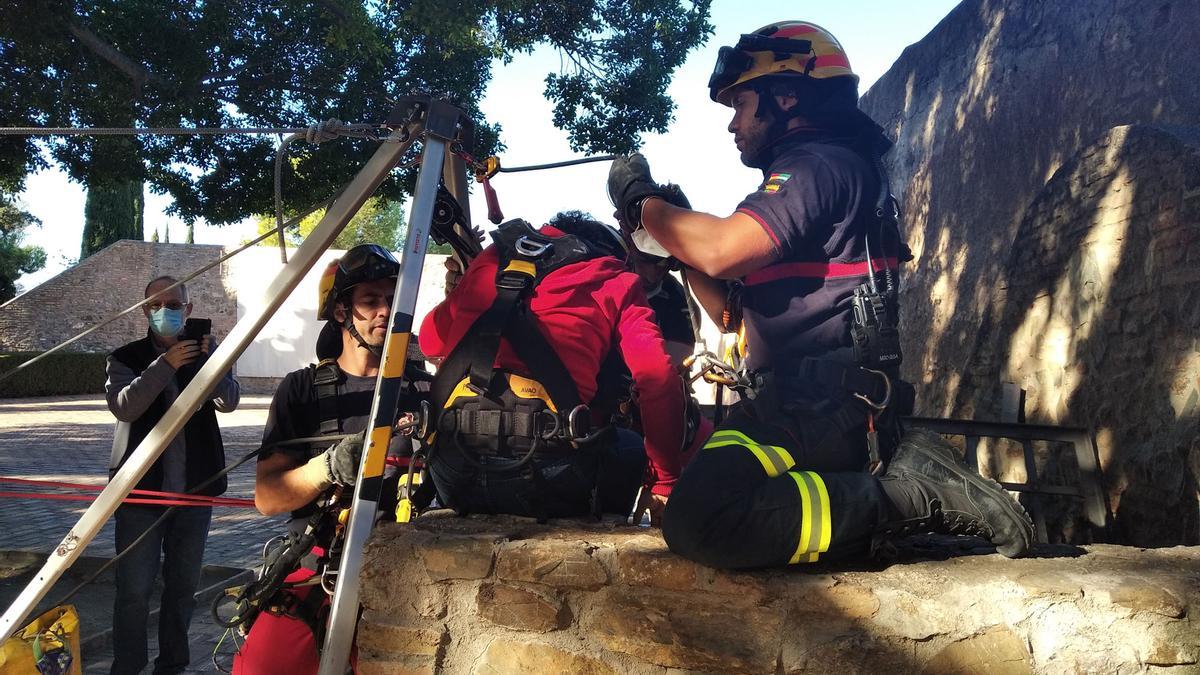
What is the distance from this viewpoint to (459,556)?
2184 millimetres

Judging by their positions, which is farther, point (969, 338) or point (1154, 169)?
point (969, 338)

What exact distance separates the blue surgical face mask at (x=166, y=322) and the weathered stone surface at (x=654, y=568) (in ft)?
9.61

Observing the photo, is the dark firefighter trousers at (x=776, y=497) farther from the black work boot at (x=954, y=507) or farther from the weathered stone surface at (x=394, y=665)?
the weathered stone surface at (x=394, y=665)

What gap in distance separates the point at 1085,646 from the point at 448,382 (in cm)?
166

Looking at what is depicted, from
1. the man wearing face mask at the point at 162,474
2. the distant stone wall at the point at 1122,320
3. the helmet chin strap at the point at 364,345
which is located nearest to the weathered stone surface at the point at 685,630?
the helmet chin strap at the point at 364,345

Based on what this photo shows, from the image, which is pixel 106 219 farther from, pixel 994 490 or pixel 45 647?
pixel 994 490

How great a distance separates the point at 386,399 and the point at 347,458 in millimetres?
252

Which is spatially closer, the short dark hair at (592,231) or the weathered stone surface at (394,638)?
the weathered stone surface at (394,638)

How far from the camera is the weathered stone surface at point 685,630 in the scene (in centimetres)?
194

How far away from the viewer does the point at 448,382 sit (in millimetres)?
2346

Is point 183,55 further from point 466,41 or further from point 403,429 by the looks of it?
point 403,429

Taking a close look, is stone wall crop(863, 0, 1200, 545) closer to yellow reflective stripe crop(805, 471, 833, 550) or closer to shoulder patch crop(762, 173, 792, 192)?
yellow reflective stripe crop(805, 471, 833, 550)

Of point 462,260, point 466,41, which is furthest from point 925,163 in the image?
point 462,260

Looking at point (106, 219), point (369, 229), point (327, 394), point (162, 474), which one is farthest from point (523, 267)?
point (369, 229)
